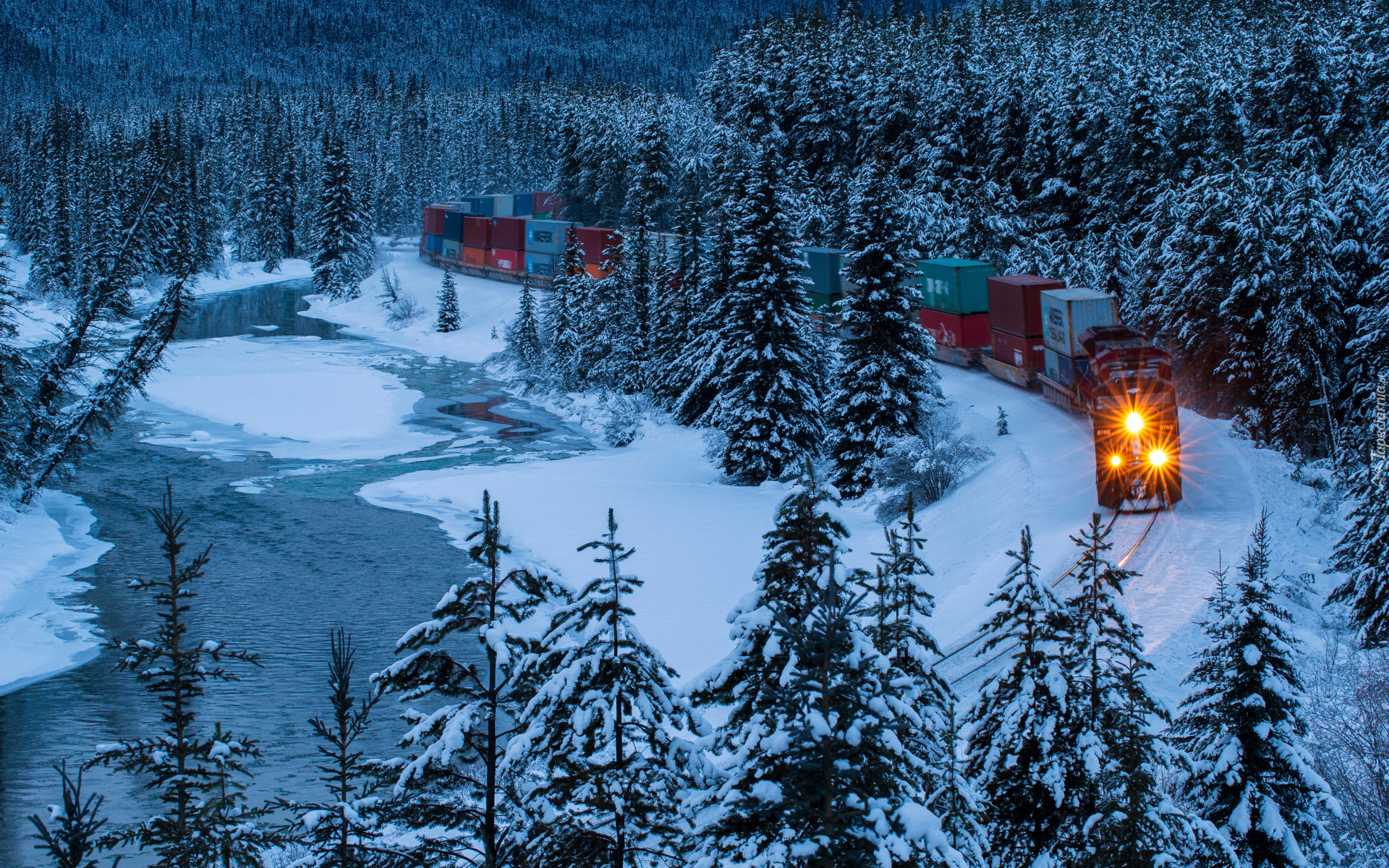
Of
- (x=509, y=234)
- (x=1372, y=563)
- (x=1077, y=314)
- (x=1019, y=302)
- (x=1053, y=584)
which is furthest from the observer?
(x=509, y=234)

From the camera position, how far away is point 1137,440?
24141 millimetres

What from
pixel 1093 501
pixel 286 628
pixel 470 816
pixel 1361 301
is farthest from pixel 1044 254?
pixel 470 816

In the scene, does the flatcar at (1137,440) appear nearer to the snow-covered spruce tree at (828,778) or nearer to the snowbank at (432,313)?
the snow-covered spruce tree at (828,778)

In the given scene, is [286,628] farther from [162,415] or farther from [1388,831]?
[162,415]

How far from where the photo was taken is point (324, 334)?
73750 mm


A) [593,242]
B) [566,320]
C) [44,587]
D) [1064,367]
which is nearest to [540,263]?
[593,242]

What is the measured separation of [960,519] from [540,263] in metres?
56.8

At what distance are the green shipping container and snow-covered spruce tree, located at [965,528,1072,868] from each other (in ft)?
103

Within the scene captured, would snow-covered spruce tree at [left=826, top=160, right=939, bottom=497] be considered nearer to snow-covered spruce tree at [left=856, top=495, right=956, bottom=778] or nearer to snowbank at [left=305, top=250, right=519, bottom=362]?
snow-covered spruce tree at [left=856, top=495, right=956, bottom=778]

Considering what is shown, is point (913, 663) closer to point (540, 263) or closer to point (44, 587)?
point (44, 587)

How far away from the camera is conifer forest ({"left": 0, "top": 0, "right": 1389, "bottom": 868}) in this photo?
8328 mm

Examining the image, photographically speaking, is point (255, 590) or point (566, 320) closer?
point (255, 590)

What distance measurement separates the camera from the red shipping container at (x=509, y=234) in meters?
83.1

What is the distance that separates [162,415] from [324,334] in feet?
83.5
